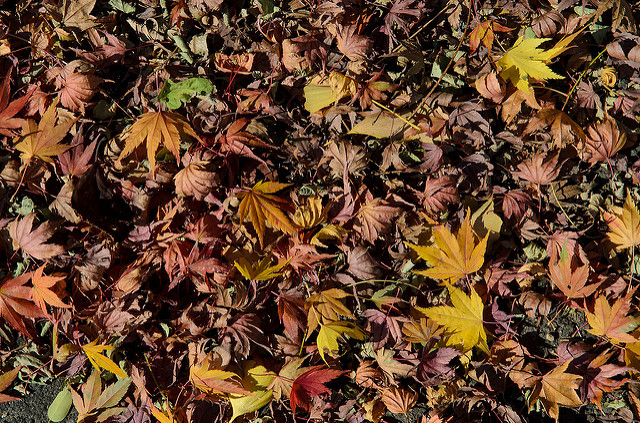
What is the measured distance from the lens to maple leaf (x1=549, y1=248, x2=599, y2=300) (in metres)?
1.41

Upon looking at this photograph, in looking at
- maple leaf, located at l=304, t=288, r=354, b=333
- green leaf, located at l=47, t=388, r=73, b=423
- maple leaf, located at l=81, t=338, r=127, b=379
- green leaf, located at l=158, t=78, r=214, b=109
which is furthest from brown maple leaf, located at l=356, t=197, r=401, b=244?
green leaf, located at l=47, t=388, r=73, b=423

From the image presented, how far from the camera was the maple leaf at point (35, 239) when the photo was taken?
1.50 meters

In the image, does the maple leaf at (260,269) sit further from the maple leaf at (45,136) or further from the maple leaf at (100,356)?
the maple leaf at (45,136)

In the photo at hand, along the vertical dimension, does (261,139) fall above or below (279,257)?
above

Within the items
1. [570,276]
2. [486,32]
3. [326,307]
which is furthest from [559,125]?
[326,307]

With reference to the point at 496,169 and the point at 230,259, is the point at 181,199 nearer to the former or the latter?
the point at 230,259

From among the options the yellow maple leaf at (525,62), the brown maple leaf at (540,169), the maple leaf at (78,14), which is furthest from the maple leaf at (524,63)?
the maple leaf at (78,14)

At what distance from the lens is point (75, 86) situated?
1.52m

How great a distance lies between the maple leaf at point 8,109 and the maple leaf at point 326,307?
1264 mm

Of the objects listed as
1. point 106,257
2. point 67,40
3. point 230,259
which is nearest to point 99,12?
point 67,40

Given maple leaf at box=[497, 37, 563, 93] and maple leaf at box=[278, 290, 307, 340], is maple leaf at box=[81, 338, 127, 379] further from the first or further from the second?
maple leaf at box=[497, 37, 563, 93]

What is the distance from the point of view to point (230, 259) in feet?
4.88

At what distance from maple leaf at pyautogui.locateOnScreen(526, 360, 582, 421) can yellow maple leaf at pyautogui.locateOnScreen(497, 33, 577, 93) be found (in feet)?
3.21

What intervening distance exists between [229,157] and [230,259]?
14.4 inches
